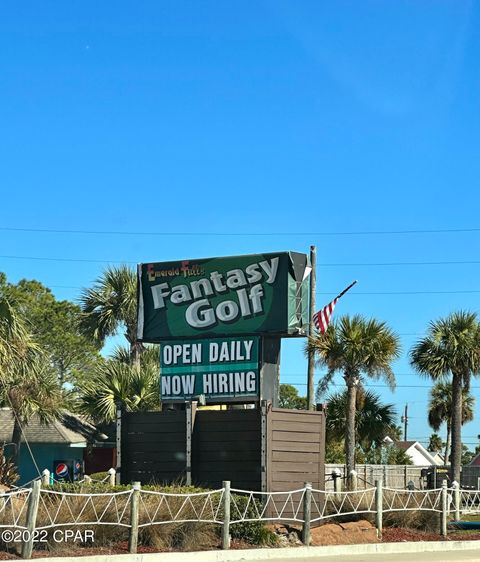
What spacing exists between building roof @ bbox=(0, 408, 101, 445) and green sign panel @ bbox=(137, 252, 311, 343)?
58.4ft

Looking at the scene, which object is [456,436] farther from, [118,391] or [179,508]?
[179,508]

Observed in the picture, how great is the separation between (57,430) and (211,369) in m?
20.3

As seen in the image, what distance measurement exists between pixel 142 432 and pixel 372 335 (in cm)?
1849

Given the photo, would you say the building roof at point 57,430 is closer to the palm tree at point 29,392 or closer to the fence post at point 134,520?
the palm tree at point 29,392

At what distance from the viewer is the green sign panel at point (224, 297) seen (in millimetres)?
18156

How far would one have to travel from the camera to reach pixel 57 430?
3716 cm

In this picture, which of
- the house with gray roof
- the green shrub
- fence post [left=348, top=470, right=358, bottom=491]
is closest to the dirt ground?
the green shrub

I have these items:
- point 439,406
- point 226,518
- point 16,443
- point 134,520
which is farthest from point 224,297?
point 439,406

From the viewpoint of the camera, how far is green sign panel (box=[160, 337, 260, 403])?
1809cm

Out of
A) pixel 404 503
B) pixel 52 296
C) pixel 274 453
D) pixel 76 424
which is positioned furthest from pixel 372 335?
pixel 52 296

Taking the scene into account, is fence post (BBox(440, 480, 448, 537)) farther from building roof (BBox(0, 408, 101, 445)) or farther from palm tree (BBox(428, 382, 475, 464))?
palm tree (BBox(428, 382, 475, 464))

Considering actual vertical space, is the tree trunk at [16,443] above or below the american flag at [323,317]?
below

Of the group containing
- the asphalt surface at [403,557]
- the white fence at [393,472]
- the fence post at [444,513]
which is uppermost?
the fence post at [444,513]

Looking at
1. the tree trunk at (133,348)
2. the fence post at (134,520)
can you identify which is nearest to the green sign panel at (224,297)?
the fence post at (134,520)
